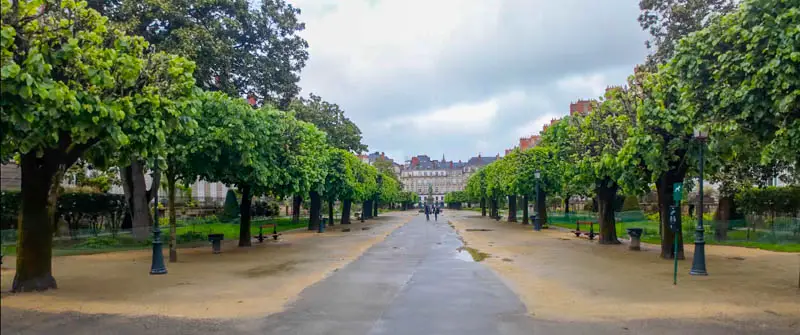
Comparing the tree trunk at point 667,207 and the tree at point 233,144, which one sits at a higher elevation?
the tree at point 233,144

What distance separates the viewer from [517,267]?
18078 mm

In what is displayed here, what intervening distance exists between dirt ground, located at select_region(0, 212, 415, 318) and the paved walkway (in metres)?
0.78

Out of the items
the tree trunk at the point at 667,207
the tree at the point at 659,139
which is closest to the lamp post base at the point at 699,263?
the tree at the point at 659,139

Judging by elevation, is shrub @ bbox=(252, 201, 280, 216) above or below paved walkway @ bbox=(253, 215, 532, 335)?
above

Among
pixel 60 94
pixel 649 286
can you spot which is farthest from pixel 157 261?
pixel 649 286

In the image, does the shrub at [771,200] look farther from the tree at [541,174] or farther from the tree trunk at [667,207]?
the tree at [541,174]

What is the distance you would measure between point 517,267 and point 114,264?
1159 centimetres

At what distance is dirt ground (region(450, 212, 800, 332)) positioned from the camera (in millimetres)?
10545

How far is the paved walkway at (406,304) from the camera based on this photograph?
9375 mm

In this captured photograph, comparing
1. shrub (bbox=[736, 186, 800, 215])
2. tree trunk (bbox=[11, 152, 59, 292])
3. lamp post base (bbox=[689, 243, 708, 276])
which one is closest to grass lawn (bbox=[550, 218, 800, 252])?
shrub (bbox=[736, 186, 800, 215])

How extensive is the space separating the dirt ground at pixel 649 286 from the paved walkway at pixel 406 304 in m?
0.74

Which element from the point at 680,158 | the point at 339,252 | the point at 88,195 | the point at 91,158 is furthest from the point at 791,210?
the point at 88,195

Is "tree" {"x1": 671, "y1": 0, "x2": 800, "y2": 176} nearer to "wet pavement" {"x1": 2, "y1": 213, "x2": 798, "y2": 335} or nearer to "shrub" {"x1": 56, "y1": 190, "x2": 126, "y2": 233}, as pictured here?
"wet pavement" {"x1": 2, "y1": 213, "x2": 798, "y2": 335}

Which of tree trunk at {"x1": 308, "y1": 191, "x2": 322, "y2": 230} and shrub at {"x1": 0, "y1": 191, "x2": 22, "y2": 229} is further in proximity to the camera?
tree trunk at {"x1": 308, "y1": 191, "x2": 322, "y2": 230}
